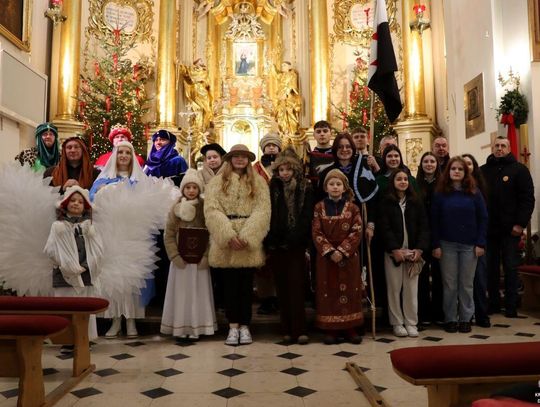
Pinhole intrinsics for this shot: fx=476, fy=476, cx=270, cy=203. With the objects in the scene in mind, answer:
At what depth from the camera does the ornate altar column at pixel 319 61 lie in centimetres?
1339

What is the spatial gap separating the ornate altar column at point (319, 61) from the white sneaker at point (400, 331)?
9.36 m

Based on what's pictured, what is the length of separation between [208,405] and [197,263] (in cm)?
174

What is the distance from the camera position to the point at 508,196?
534 centimetres

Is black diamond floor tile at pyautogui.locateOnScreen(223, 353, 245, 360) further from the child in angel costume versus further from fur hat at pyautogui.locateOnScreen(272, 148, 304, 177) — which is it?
fur hat at pyautogui.locateOnScreen(272, 148, 304, 177)

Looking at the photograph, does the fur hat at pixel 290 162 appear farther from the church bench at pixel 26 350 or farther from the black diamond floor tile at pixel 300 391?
the church bench at pixel 26 350

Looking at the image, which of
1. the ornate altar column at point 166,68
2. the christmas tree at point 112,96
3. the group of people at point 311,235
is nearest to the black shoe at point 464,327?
the group of people at point 311,235

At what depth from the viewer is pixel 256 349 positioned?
4.14m

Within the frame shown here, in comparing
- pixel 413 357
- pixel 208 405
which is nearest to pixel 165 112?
pixel 208 405

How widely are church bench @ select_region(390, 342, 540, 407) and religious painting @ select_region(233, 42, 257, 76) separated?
13.6m

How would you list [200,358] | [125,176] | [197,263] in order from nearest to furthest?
1. [200,358]
2. [197,263]
3. [125,176]

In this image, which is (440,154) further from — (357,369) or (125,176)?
(125,176)

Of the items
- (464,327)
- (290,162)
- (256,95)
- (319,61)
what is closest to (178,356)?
(290,162)

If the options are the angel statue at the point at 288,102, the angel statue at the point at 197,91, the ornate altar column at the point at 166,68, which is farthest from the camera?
the angel statue at the point at 288,102

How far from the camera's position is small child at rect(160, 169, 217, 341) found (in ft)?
14.4
